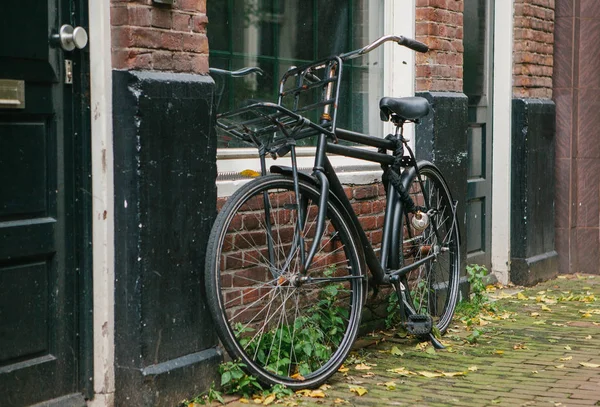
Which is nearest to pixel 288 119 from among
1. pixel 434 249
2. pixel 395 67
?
pixel 434 249

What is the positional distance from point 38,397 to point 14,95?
1.22 m

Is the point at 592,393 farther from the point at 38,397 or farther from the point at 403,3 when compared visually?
the point at 403,3

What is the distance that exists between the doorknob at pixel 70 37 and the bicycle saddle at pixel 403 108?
6.69ft

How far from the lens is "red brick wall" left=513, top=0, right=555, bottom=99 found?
28.0 ft

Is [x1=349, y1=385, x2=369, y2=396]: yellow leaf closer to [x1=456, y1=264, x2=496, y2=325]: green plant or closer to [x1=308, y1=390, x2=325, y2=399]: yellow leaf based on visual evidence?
[x1=308, y1=390, x2=325, y2=399]: yellow leaf

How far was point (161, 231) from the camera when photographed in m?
4.55

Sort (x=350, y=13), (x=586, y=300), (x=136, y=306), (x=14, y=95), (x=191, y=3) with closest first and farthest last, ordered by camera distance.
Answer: (x=14, y=95), (x=136, y=306), (x=191, y=3), (x=350, y=13), (x=586, y=300)

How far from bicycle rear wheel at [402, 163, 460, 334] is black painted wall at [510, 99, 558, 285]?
183cm

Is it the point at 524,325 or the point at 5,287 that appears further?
the point at 524,325

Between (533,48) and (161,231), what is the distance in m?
5.02

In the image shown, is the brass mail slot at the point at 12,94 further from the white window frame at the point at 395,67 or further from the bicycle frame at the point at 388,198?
the white window frame at the point at 395,67

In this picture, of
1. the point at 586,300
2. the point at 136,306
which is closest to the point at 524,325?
the point at 586,300

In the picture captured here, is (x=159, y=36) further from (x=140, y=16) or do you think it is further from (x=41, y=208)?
(x=41, y=208)

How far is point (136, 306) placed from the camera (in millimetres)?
4441
